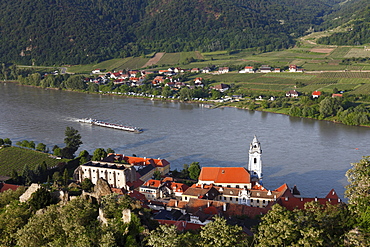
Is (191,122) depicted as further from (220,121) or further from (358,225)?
(358,225)

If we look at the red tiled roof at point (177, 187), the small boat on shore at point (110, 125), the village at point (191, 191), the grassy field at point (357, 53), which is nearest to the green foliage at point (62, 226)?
the village at point (191, 191)

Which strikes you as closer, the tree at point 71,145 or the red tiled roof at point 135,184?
the red tiled roof at point 135,184

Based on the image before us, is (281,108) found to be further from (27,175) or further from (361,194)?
(361,194)

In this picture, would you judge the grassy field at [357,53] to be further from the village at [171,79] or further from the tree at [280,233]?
the tree at [280,233]

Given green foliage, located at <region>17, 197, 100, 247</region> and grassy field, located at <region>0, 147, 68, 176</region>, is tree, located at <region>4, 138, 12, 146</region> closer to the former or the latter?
grassy field, located at <region>0, 147, 68, 176</region>

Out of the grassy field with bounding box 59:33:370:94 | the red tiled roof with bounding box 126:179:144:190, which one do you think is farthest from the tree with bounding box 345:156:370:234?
the grassy field with bounding box 59:33:370:94

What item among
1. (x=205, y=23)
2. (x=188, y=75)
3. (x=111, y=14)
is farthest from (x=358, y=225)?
(x=111, y=14)
